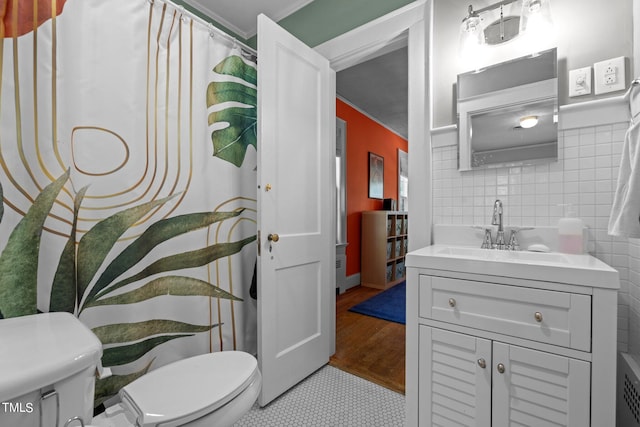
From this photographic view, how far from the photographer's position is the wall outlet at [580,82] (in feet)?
3.91

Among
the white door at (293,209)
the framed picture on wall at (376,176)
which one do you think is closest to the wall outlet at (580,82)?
the white door at (293,209)

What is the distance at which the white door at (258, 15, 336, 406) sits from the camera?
4.88 feet

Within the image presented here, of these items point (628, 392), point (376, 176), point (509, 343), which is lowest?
point (628, 392)

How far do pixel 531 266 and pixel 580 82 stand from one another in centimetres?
91

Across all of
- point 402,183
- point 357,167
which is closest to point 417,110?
point 357,167

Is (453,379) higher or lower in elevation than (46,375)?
lower

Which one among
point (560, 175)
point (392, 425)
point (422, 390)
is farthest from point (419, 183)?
point (392, 425)

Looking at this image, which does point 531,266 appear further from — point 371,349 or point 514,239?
point 371,349

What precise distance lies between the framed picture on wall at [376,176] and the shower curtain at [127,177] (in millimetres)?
2746

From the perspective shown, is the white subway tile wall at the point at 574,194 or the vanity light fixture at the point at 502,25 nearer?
the white subway tile wall at the point at 574,194

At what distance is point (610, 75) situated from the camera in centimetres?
114

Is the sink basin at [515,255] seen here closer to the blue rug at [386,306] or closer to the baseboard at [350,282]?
the blue rug at [386,306]

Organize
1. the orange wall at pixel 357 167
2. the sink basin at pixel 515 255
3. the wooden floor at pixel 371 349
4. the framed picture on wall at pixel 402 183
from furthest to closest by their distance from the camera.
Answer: the framed picture on wall at pixel 402 183, the orange wall at pixel 357 167, the wooden floor at pixel 371 349, the sink basin at pixel 515 255

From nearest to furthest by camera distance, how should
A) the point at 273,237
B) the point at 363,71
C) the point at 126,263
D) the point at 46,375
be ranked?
the point at 46,375 < the point at 126,263 < the point at 273,237 < the point at 363,71
